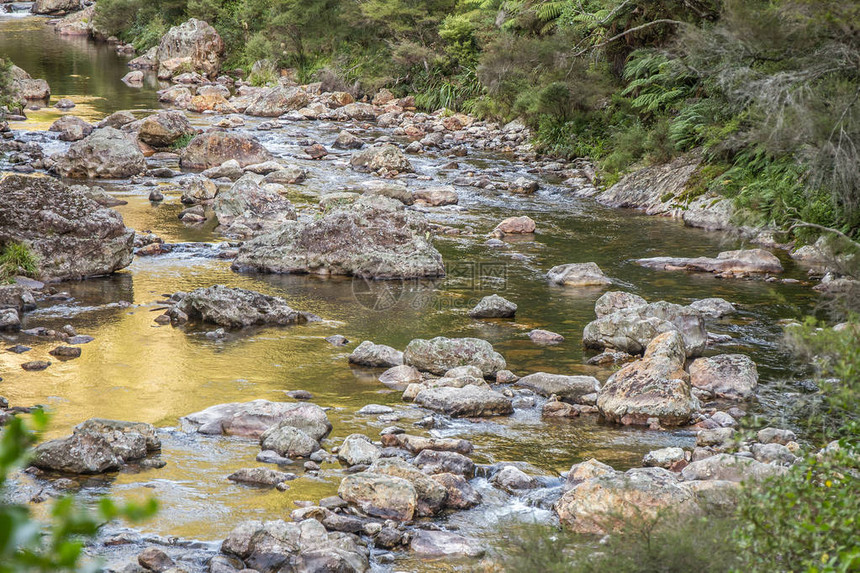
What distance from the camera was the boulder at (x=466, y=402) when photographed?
27.9ft

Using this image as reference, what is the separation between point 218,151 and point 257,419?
15207 mm

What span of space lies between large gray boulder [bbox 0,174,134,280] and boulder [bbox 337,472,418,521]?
808 centimetres

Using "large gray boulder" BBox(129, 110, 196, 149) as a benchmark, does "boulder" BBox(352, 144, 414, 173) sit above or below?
below

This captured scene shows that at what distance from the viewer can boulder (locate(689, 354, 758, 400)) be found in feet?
29.8

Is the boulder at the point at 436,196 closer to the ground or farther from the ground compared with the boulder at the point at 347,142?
closer to the ground

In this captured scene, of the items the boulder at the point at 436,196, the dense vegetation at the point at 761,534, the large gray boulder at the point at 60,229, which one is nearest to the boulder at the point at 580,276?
the boulder at the point at 436,196

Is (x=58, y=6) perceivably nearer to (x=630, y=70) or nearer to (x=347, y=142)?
(x=347, y=142)

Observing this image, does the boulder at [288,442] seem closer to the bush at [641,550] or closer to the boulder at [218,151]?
the bush at [641,550]

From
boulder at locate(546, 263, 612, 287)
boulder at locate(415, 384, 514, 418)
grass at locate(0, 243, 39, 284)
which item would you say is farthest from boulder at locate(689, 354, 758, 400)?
grass at locate(0, 243, 39, 284)

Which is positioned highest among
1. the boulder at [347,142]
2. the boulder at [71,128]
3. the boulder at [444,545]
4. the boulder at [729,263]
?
the boulder at [71,128]

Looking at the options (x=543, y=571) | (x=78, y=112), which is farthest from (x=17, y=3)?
(x=543, y=571)

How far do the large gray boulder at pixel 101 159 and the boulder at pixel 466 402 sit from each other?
1382 centimetres

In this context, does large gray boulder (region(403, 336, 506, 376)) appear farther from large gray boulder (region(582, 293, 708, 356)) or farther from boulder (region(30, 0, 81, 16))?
boulder (region(30, 0, 81, 16))

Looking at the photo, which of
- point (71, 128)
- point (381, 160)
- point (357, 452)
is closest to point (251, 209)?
point (381, 160)
